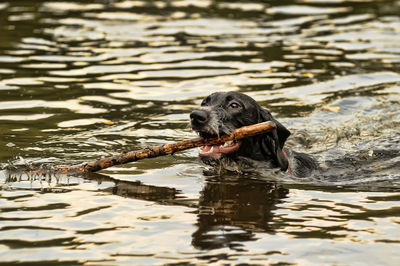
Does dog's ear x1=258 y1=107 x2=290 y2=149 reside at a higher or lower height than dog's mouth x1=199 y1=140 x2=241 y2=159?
higher

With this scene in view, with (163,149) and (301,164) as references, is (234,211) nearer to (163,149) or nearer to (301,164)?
(163,149)

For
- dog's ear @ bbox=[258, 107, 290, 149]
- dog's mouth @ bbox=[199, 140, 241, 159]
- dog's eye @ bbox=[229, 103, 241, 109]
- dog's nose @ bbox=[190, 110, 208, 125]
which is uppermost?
dog's eye @ bbox=[229, 103, 241, 109]

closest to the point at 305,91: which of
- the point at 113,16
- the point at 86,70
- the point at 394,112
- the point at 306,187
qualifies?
the point at 394,112

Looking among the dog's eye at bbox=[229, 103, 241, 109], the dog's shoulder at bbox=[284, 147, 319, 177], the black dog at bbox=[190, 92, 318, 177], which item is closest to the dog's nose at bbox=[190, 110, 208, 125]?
the black dog at bbox=[190, 92, 318, 177]

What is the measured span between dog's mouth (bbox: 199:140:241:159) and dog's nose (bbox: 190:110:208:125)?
446mm

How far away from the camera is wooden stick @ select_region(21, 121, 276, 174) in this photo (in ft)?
23.0

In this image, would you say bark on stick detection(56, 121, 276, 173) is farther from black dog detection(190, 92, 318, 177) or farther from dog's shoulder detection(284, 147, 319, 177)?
dog's shoulder detection(284, 147, 319, 177)

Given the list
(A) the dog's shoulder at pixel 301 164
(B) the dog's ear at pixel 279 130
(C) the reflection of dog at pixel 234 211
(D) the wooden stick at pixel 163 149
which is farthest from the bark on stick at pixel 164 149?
(A) the dog's shoulder at pixel 301 164

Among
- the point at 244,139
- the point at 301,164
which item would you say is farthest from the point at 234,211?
the point at 301,164

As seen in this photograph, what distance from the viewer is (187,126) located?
8.95 m

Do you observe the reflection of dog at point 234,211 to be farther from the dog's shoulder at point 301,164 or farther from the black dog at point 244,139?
the dog's shoulder at point 301,164

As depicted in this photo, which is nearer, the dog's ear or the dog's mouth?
the dog's mouth

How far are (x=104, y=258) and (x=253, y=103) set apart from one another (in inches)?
129

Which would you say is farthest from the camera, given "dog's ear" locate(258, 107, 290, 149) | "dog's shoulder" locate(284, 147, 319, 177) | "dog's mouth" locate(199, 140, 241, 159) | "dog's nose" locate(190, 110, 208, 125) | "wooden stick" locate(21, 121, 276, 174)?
"dog's shoulder" locate(284, 147, 319, 177)
